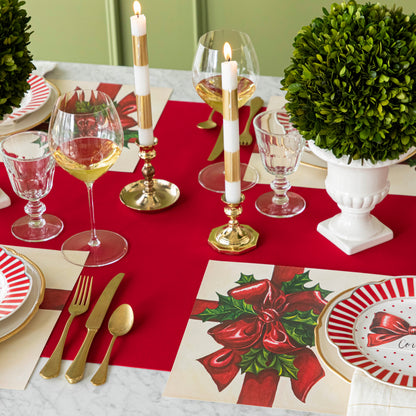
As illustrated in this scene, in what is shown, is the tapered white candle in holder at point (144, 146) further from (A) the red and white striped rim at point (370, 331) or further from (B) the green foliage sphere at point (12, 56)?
(A) the red and white striped rim at point (370, 331)

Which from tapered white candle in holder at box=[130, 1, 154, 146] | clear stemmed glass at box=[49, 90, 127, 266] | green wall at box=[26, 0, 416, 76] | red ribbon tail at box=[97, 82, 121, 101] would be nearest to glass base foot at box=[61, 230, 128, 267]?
clear stemmed glass at box=[49, 90, 127, 266]

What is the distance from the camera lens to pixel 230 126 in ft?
3.89

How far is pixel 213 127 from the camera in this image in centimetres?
167

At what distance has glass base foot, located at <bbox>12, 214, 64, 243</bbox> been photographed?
1.34 meters

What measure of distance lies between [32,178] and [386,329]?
0.68 m

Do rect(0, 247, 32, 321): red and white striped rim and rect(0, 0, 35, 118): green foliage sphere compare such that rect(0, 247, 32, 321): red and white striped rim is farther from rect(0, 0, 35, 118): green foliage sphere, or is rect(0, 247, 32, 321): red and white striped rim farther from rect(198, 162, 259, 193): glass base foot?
rect(198, 162, 259, 193): glass base foot

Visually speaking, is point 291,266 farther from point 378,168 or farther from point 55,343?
point 55,343

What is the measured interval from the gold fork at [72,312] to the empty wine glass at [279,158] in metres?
0.39

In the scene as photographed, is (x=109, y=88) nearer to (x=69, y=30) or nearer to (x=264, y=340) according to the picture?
(x=264, y=340)

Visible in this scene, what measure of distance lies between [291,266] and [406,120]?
32cm

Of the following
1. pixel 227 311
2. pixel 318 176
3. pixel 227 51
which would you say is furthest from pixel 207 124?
pixel 227 311

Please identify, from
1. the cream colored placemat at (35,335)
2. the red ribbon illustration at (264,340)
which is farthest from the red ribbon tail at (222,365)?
the cream colored placemat at (35,335)

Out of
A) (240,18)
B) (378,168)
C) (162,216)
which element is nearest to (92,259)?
(162,216)

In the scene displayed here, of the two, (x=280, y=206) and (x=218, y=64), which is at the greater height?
(x=218, y=64)
